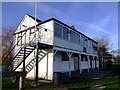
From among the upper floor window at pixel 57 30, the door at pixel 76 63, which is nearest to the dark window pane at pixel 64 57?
the upper floor window at pixel 57 30

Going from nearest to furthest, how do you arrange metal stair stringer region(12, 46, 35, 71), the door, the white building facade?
metal stair stringer region(12, 46, 35, 71) → the white building facade → the door

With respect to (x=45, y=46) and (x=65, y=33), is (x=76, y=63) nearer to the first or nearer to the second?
(x=65, y=33)

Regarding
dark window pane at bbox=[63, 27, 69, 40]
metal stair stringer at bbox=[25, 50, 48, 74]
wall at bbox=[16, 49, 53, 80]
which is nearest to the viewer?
wall at bbox=[16, 49, 53, 80]

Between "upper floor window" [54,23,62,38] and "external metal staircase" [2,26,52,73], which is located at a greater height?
"upper floor window" [54,23,62,38]

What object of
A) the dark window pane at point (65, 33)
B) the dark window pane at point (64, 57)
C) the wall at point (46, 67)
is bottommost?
the wall at point (46, 67)

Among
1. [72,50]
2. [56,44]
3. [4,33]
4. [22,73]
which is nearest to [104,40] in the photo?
[4,33]

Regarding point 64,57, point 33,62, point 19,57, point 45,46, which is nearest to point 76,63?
point 64,57

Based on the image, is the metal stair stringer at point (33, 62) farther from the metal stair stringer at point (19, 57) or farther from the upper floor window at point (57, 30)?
the upper floor window at point (57, 30)

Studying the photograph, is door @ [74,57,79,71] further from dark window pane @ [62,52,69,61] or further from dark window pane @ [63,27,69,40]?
dark window pane @ [63,27,69,40]

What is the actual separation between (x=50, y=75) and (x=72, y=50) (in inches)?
223

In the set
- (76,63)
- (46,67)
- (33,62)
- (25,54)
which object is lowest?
(46,67)

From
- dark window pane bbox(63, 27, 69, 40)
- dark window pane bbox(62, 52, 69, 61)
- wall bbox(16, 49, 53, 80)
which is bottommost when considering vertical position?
wall bbox(16, 49, 53, 80)

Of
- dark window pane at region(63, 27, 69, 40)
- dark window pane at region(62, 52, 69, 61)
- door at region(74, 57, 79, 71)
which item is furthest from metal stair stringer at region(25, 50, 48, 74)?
door at region(74, 57, 79, 71)

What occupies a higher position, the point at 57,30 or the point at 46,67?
the point at 57,30
